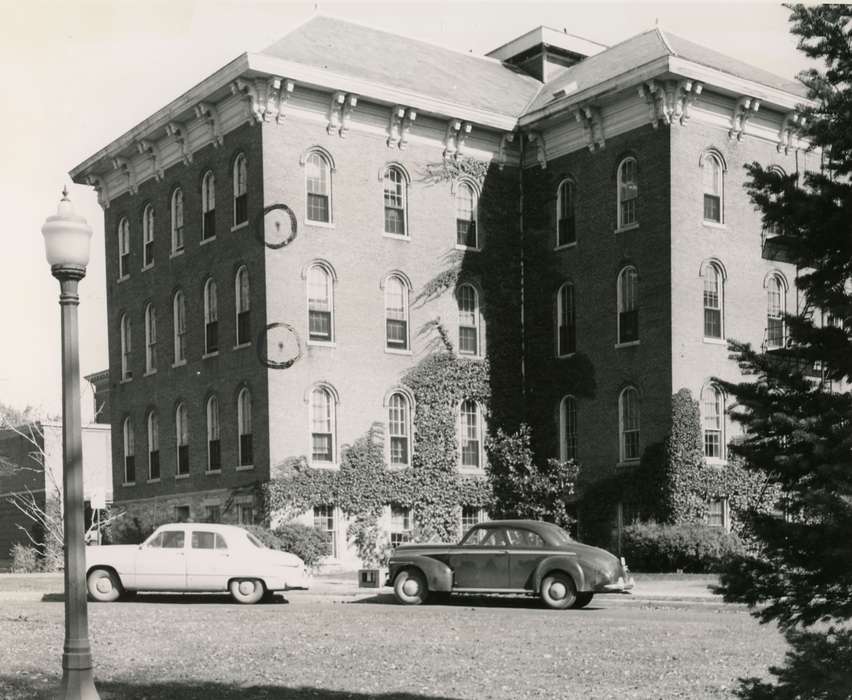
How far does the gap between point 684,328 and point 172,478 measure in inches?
660

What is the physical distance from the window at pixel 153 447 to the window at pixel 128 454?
4.54 feet

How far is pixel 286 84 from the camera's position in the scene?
3316 centimetres

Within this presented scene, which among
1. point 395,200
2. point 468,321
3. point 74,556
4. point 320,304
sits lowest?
point 74,556

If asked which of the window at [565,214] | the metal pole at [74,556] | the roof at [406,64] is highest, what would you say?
the roof at [406,64]

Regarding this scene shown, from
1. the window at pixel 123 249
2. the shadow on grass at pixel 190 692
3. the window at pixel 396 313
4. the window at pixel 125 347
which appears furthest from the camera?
the window at pixel 123 249

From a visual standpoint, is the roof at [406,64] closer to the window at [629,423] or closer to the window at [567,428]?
the window at [567,428]

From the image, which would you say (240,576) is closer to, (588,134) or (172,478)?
(172,478)

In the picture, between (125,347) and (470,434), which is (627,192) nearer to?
(470,434)

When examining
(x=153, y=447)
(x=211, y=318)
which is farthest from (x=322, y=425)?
(x=153, y=447)

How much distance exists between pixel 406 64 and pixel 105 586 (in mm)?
21649

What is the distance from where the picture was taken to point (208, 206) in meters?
36.7

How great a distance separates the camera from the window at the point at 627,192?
34500 millimetres

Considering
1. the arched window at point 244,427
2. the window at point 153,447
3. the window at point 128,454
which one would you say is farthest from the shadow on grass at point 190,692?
the window at point 128,454

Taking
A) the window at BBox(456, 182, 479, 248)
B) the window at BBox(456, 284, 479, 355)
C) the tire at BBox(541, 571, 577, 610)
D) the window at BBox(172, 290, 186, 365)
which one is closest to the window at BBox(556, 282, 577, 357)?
the window at BBox(456, 284, 479, 355)
